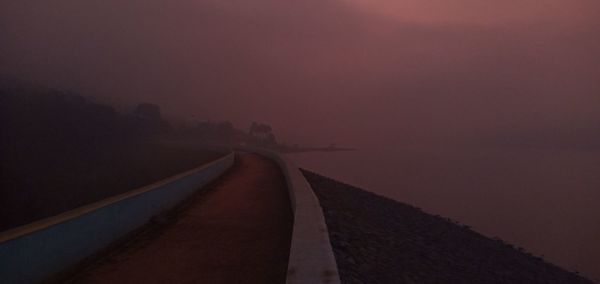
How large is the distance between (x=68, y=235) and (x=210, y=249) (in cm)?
268

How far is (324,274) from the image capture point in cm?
638

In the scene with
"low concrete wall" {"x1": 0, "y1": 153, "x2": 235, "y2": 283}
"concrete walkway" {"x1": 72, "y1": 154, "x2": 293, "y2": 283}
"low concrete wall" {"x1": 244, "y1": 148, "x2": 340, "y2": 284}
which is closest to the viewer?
"low concrete wall" {"x1": 244, "y1": 148, "x2": 340, "y2": 284}

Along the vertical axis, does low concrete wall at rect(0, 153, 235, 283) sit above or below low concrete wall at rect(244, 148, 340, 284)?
below

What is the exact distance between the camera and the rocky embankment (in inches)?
428

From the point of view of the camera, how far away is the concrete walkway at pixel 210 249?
26.0ft

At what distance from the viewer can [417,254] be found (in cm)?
1549

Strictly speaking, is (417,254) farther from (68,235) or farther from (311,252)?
(68,235)

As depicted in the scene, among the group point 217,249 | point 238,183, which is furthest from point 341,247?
point 238,183

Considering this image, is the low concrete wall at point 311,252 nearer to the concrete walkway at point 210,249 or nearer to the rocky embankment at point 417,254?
the concrete walkway at point 210,249

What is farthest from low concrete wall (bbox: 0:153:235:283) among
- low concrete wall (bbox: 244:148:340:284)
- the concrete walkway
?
low concrete wall (bbox: 244:148:340:284)

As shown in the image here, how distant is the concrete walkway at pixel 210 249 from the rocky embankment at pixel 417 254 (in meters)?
1.31

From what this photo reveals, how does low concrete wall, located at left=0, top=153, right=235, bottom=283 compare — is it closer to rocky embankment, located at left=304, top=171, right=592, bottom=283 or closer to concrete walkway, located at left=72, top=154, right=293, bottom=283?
concrete walkway, located at left=72, top=154, right=293, bottom=283

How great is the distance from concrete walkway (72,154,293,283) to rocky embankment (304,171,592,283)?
131 centimetres

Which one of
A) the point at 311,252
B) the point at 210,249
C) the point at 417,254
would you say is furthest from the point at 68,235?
the point at 417,254
